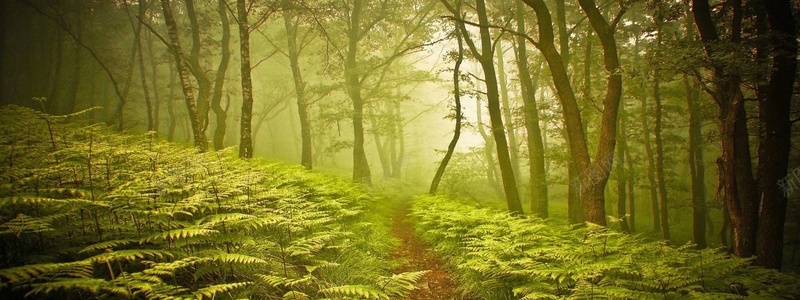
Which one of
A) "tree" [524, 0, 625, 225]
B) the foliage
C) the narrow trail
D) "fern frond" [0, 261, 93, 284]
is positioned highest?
"tree" [524, 0, 625, 225]

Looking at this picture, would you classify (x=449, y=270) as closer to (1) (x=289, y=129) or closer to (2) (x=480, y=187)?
(2) (x=480, y=187)

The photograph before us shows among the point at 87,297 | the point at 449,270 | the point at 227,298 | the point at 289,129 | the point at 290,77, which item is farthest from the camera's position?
the point at 289,129

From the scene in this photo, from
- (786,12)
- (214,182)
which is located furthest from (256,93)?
(786,12)

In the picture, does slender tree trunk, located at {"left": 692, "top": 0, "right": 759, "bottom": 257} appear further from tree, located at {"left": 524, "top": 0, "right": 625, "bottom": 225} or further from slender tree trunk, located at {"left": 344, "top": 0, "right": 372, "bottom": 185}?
slender tree trunk, located at {"left": 344, "top": 0, "right": 372, "bottom": 185}

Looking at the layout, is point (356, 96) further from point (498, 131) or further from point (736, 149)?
point (736, 149)

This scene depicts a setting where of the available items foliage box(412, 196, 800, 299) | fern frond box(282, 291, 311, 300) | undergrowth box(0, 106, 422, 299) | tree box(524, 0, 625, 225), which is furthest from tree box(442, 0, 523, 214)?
fern frond box(282, 291, 311, 300)

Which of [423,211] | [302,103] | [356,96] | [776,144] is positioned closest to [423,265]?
[423,211]

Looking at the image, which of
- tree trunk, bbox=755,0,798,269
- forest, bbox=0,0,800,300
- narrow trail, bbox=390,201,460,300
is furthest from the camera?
tree trunk, bbox=755,0,798,269

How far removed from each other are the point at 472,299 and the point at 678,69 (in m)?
7.45

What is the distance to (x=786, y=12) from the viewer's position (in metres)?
7.86

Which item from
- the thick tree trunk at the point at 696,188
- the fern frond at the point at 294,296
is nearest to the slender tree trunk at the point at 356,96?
the fern frond at the point at 294,296

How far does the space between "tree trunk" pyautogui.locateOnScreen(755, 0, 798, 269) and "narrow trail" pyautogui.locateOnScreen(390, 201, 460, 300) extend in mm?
7977

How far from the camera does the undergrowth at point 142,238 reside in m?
3.22

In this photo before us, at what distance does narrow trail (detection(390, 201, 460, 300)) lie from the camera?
257 inches
